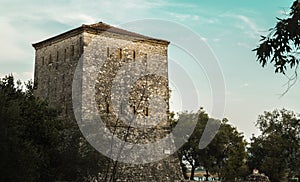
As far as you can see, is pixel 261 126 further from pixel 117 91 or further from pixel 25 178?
pixel 25 178

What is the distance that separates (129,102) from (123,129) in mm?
1754

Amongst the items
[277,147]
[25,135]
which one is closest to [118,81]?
[25,135]

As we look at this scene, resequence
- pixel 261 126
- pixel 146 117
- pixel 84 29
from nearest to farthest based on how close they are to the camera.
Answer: pixel 84 29 → pixel 146 117 → pixel 261 126

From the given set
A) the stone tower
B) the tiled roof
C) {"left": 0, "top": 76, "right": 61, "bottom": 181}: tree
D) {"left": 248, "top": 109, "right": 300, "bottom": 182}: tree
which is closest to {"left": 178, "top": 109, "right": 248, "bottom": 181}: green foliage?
{"left": 248, "top": 109, "right": 300, "bottom": 182}: tree

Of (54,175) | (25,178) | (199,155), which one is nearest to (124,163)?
(54,175)

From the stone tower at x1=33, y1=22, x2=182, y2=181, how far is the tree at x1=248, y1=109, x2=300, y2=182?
1388 cm

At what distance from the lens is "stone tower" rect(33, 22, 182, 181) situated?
29203 mm

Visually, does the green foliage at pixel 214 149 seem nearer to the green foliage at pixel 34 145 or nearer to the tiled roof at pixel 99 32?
the tiled roof at pixel 99 32

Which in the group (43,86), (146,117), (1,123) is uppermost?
(43,86)

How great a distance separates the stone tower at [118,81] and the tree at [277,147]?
13884mm

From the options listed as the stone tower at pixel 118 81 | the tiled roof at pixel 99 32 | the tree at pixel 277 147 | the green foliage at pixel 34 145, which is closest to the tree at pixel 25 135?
the green foliage at pixel 34 145

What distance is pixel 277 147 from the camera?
142 feet

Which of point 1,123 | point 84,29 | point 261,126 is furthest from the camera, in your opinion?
point 261,126

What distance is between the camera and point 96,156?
2184 centimetres
